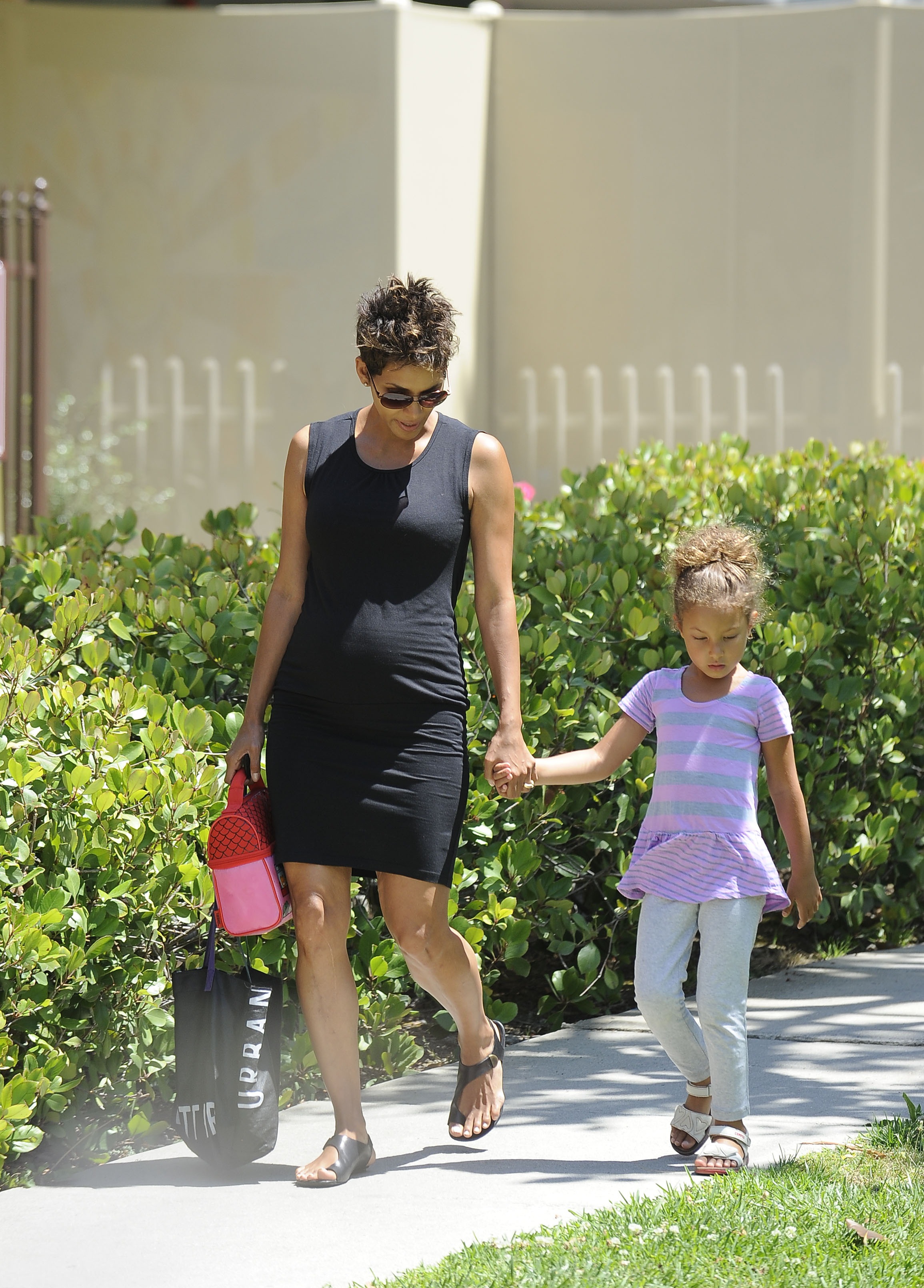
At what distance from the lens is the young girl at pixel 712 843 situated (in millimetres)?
3707

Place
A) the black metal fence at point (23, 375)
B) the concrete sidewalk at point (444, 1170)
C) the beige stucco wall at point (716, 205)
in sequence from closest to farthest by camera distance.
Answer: the concrete sidewalk at point (444, 1170) → the black metal fence at point (23, 375) → the beige stucco wall at point (716, 205)

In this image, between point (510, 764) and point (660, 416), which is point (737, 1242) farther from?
point (660, 416)

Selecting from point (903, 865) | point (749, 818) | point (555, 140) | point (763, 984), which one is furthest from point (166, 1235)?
point (555, 140)

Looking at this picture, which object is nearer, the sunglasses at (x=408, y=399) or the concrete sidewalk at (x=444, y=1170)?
the concrete sidewalk at (x=444, y=1170)

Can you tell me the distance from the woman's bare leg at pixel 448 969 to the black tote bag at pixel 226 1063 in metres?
0.35

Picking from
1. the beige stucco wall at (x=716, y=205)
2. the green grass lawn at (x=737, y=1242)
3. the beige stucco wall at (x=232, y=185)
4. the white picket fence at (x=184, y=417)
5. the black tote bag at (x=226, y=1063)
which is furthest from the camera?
the white picket fence at (x=184, y=417)

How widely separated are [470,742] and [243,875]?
130cm

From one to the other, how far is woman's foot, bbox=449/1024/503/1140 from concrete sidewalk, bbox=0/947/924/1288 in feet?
0.16

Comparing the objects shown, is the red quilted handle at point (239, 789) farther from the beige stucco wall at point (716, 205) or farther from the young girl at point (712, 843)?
the beige stucco wall at point (716, 205)

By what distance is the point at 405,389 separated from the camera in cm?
377

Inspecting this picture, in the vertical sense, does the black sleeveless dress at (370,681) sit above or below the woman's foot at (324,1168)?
above

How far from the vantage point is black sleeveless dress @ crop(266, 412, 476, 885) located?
3.76 m

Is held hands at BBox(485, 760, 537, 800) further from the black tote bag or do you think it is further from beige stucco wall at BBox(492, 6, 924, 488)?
beige stucco wall at BBox(492, 6, 924, 488)

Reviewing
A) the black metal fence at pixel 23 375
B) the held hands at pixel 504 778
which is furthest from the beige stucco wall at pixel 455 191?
the held hands at pixel 504 778
